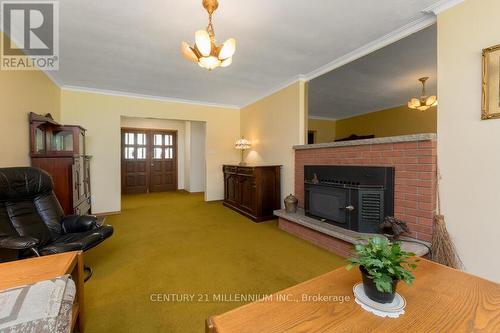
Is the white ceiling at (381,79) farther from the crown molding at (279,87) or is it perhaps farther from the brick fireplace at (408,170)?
the brick fireplace at (408,170)

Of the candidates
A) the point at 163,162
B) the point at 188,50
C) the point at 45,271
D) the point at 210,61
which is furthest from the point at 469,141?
the point at 163,162

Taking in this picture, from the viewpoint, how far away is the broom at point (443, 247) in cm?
193

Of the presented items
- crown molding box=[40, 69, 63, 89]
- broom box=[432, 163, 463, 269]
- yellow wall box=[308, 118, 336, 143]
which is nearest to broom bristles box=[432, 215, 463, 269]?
broom box=[432, 163, 463, 269]

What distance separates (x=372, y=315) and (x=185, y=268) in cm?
186

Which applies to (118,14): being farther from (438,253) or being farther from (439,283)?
(438,253)

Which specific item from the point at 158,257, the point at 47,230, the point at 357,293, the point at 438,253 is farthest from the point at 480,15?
the point at 47,230

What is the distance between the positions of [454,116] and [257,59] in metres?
2.32

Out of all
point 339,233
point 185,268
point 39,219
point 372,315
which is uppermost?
point 39,219

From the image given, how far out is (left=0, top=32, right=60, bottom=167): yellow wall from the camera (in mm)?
2314

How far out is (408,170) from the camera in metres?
2.30

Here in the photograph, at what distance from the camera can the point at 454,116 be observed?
6.47ft

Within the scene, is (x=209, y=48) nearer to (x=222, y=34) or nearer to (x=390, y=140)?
(x=222, y=34)

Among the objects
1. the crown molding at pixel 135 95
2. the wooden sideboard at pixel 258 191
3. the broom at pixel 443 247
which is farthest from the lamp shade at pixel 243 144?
the broom at pixel 443 247

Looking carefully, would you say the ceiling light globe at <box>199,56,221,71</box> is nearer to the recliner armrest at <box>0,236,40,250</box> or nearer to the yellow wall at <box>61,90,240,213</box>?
the recliner armrest at <box>0,236,40,250</box>
